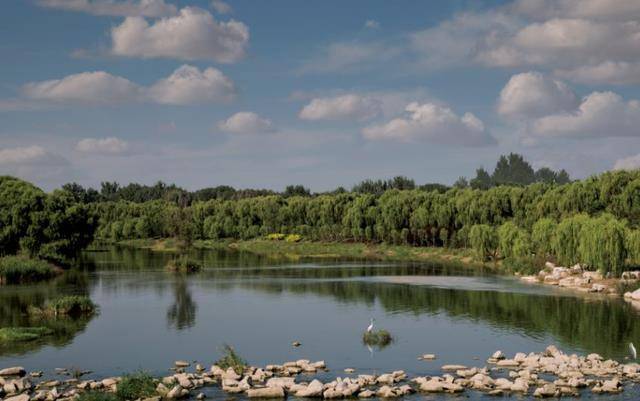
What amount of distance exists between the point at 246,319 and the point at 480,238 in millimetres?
46074

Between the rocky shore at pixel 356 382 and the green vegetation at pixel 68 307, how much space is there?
16337mm

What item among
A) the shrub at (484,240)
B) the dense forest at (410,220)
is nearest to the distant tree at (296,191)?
the dense forest at (410,220)

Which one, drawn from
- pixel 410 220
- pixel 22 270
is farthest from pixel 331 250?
pixel 22 270

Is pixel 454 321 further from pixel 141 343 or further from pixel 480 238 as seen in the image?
pixel 480 238

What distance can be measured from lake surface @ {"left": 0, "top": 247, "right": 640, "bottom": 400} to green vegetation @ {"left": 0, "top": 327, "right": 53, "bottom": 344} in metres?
0.95

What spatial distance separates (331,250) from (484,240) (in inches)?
1250

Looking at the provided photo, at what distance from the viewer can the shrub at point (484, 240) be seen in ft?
283

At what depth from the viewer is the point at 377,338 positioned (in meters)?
38.9

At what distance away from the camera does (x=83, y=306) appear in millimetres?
48500

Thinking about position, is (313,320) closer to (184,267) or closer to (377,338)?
(377,338)

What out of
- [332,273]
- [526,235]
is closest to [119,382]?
[332,273]

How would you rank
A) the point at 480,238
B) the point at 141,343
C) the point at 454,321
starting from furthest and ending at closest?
the point at 480,238
the point at 454,321
the point at 141,343

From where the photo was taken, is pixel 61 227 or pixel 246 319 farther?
pixel 61 227

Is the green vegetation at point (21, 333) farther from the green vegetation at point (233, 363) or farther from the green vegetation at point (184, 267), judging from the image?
the green vegetation at point (184, 267)
